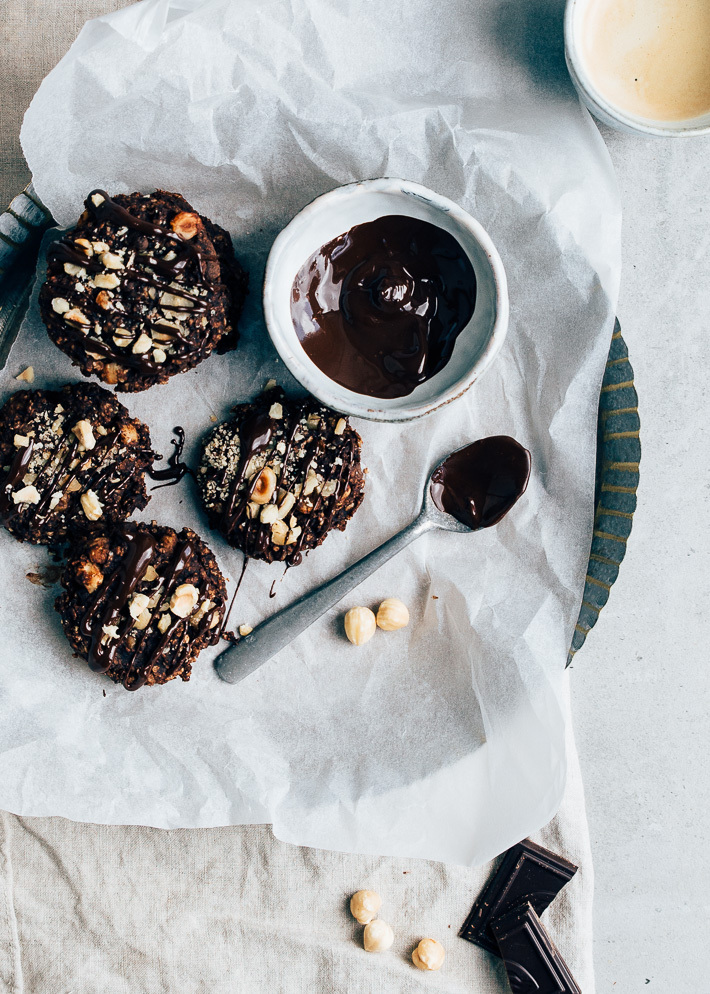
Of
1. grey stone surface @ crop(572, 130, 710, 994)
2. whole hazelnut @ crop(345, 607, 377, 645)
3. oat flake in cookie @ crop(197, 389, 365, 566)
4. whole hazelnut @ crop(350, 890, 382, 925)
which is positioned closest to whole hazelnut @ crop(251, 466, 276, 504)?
oat flake in cookie @ crop(197, 389, 365, 566)

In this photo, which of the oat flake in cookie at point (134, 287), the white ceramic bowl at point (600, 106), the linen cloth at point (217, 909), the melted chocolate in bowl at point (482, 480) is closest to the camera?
the oat flake in cookie at point (134, 287)

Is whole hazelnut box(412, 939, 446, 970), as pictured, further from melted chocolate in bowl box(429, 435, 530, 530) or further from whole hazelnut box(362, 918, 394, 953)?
melted chocolate in bowl box(429, 435, 530, 530)

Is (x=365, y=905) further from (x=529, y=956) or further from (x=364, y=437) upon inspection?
(x=364, y=437)

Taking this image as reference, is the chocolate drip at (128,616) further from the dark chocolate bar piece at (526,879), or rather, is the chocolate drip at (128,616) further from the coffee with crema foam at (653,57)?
the coffee with crema foam at (653,57)

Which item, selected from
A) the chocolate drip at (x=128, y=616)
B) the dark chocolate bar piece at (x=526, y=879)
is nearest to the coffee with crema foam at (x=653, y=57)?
the chocolate drip at (x=128, y=616)

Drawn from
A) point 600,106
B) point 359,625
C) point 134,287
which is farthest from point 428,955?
point 600,106

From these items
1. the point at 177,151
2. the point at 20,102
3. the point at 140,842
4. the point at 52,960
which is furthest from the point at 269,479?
the point at 52,960
